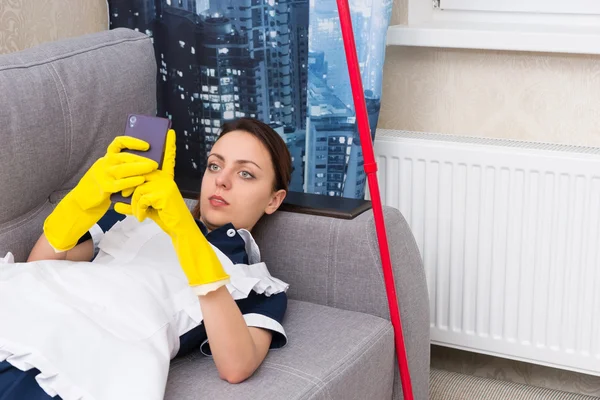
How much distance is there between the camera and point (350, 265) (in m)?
1.89

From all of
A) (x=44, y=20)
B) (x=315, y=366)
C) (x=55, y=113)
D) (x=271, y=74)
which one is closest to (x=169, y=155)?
(x=55, y=113)

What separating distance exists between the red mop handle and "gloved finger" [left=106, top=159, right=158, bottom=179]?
446mm

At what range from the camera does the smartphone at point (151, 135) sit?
1495 millimetres

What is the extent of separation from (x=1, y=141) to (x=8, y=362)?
0.47 m

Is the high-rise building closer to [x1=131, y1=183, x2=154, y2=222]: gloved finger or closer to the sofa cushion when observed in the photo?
the sofa cushion

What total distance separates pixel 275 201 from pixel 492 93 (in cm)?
78

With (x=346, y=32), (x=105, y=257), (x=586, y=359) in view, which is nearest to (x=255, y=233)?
(x=105, y=257)

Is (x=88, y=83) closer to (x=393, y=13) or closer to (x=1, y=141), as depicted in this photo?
(x=1, y=141)

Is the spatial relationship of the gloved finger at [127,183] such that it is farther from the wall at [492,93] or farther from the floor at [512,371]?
the floor at [512,371]

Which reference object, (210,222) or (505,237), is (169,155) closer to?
(210,222)

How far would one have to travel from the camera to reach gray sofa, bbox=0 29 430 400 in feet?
5.46

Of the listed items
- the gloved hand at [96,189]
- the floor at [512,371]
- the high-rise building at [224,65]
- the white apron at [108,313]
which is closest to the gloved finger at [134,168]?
the gloved hand at [96,189]

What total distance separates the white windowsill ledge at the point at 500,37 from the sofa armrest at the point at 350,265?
0.60 m

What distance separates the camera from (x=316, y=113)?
7.47 ft
